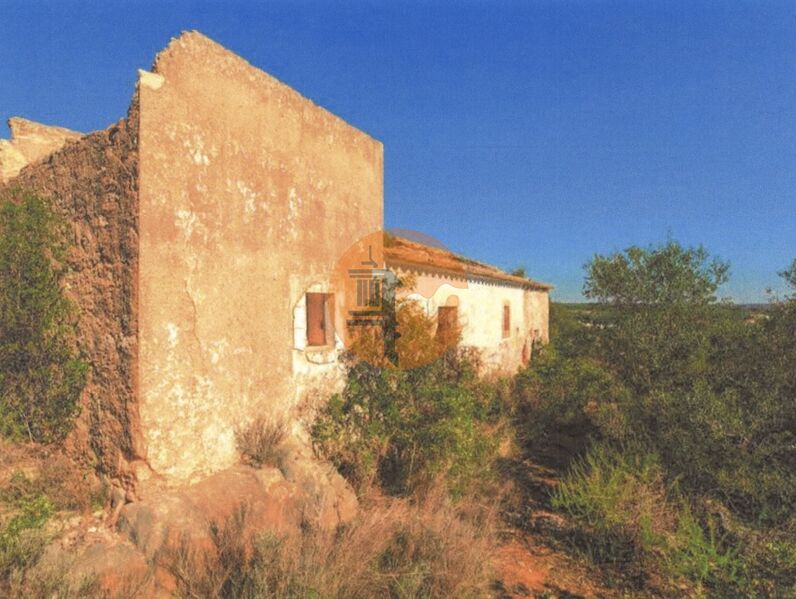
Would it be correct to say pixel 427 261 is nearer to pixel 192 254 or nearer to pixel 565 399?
pixel 565 399

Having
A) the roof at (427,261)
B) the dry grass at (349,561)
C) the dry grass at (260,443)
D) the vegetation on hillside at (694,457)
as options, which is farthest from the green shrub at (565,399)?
the dry grass at (260,443)

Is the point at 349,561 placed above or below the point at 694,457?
below

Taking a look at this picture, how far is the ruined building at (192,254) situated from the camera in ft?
11.7

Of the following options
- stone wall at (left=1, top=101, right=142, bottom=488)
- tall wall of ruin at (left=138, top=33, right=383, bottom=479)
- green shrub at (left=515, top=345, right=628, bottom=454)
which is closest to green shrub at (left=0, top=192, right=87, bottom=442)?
stone wall at (left=1, top=101, right=142, bottom=488)

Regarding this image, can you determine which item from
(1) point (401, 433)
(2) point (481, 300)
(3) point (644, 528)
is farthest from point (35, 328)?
(2) point (481, 300)

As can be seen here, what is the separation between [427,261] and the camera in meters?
8.12

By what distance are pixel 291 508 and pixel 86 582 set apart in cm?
174

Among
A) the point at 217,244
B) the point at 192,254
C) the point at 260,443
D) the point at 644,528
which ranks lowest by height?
the point at 644,528

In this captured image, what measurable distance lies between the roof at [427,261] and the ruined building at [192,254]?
2060 millimetres

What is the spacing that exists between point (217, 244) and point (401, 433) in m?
3.16

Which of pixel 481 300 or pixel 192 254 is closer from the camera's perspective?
pixel 192 254

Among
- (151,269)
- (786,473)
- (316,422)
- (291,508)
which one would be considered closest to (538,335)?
(786,473)

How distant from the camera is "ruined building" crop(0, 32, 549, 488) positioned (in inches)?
141

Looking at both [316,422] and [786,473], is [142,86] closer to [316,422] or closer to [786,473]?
[316,422]
